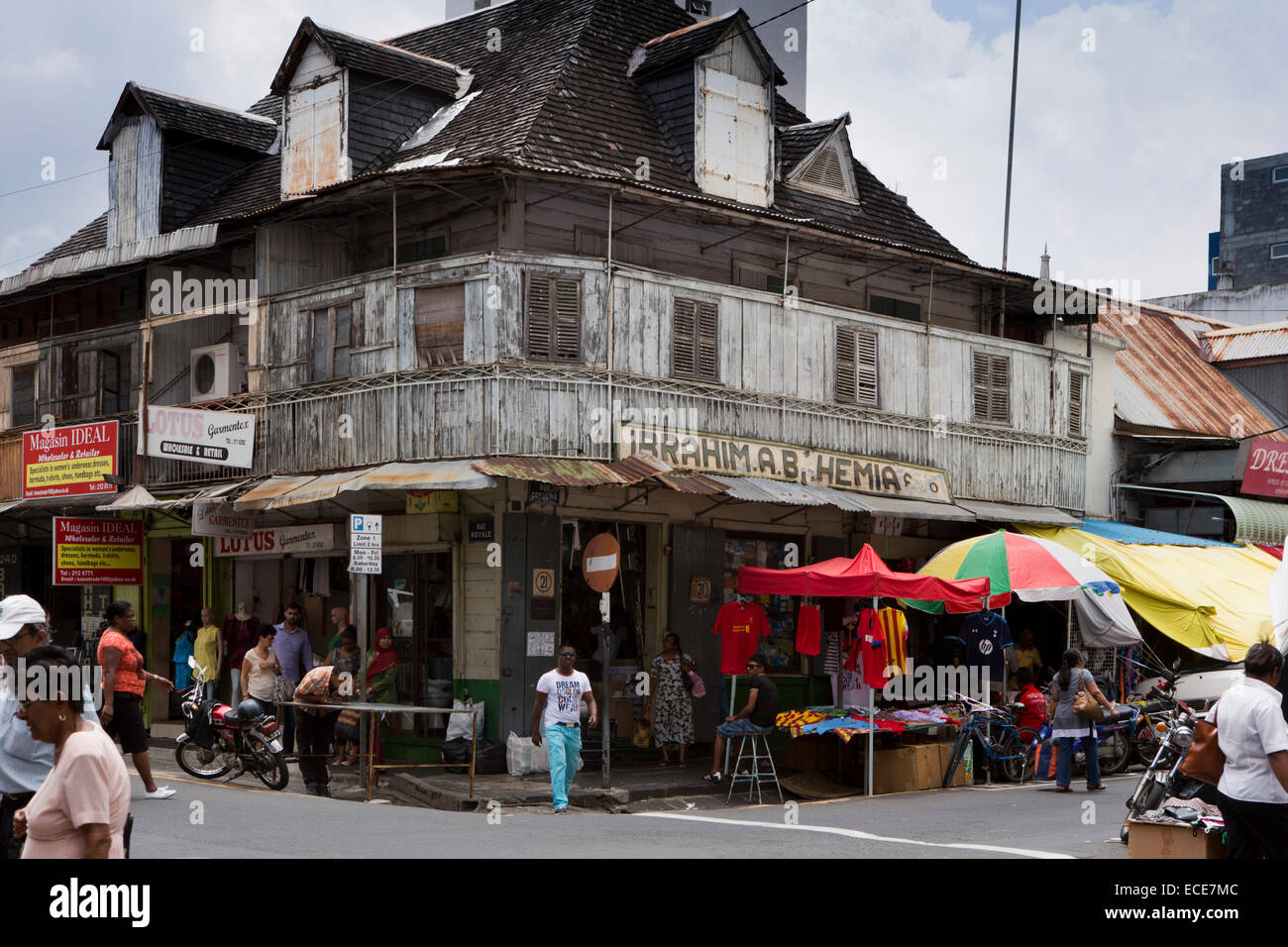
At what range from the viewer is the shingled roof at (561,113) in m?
19.9

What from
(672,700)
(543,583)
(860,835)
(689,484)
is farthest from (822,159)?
(860,835)

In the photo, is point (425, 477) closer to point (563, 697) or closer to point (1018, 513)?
point (563, 697)

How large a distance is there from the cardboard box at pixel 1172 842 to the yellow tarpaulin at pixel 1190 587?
11282mm

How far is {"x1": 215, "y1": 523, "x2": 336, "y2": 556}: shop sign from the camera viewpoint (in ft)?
68.2

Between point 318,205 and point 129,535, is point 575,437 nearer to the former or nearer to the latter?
point 318,205

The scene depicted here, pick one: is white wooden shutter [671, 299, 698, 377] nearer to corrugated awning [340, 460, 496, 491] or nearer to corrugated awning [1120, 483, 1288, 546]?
corrugated awning [340, 460, 496, 491]

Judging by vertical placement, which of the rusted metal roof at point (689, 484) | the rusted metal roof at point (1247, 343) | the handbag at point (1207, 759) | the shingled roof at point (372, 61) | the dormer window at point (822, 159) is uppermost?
the shingled roof at point (372, 61)

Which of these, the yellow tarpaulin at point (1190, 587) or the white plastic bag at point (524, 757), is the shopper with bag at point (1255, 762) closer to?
the white plastic bag at point (524, 757)

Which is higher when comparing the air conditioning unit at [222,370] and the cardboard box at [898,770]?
the air conditioning unit at [222,370]

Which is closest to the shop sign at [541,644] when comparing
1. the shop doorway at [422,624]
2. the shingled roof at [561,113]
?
the shop doorway at [422,624]

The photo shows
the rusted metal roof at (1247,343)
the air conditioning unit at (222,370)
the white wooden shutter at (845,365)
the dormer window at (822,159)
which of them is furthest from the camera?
the rusted metal roof at (1247,343)

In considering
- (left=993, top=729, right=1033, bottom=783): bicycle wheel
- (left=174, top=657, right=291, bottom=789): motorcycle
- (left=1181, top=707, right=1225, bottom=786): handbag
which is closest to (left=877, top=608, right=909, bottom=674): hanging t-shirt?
(left=993, top=729, right=1033, bottom=783): bicycle wheel

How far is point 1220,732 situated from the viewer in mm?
8547

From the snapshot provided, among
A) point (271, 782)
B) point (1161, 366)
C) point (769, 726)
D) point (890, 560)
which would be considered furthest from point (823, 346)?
point (1161, 366)
